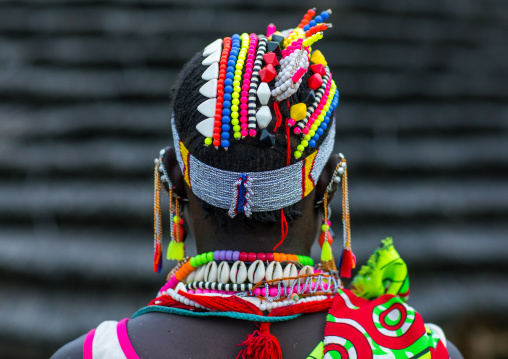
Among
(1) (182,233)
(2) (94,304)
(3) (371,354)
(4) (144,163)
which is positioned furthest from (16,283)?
(3) (371,354)

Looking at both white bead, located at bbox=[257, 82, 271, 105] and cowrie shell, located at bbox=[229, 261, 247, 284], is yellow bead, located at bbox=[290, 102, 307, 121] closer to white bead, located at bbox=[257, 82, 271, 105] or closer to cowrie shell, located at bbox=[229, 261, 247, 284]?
white bead, located at bbox=[257, 82, 271, 105]

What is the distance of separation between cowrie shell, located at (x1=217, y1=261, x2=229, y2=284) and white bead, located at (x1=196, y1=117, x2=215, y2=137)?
0.40m

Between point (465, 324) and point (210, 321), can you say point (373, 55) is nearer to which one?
point (465, 324)

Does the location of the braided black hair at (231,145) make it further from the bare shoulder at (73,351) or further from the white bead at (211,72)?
the bare shoulder at (73,351)

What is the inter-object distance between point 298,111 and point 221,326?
0.68 meters

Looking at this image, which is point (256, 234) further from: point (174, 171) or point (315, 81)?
point (315, 81)

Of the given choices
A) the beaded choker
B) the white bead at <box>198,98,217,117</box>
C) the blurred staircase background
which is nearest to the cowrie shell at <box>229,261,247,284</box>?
the beaded choker

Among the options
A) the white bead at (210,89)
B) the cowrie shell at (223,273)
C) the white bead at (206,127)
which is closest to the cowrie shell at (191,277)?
the cowrie shell at (223,273)

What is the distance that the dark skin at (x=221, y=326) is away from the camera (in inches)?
63.3

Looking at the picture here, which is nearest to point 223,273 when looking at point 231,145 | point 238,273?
point 238,273

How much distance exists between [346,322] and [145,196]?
2875 millimetres

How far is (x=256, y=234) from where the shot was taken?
5.66ft

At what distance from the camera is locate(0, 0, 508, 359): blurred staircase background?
414cm

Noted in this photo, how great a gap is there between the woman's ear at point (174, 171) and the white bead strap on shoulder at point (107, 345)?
0.50 metres
